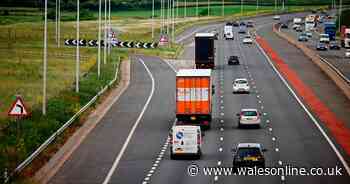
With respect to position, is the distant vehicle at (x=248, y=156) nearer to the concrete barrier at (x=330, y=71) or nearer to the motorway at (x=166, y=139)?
the motorway at (x=166, y=139)

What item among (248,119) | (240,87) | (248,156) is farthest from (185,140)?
(240,87)

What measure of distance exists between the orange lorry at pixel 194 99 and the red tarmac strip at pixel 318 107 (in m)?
7.77

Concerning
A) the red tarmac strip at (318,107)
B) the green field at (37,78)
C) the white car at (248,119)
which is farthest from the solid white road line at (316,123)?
the green field at (37,78)

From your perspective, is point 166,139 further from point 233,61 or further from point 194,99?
point 233,61

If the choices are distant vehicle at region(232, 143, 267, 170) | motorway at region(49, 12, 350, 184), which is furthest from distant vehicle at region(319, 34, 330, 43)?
distant vehicle at region(232, 143, 267, 170)

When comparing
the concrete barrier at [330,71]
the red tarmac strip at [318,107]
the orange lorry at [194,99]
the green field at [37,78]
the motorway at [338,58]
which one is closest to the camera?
the green field at [37,78]

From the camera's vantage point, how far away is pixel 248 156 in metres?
49.6

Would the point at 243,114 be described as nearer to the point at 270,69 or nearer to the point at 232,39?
the point at 270,69

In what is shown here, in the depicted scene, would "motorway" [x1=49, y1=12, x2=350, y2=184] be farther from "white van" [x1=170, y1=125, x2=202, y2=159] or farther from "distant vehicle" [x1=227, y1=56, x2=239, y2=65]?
"distant vehicle" [x1=227, y1=56, x2=239, y2=65]

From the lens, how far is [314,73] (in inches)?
4350

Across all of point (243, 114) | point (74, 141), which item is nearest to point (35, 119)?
point (74, 141)

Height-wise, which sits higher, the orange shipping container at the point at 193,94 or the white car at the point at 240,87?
the orange shipping container at the point at 193,94

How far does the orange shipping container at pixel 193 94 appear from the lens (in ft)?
223

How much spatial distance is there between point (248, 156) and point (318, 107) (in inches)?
1288
